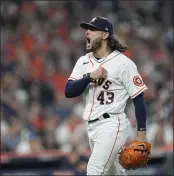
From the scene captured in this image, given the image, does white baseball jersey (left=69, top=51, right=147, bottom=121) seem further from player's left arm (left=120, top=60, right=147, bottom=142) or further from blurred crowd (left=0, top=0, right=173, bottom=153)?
blurred crowd (left=0, top=0, right=173, bottom=153)

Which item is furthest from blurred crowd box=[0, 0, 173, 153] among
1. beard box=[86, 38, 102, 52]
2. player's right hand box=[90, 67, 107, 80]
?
player's right hand box=[90, 67, 107, 80]

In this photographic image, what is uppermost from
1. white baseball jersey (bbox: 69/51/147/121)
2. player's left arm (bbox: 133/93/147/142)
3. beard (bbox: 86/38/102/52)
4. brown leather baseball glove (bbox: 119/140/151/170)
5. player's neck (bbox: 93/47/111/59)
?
beard (bbox: 86/38/102/52)

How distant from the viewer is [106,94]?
236 inches

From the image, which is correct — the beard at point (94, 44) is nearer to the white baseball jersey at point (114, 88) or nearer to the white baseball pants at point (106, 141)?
the white baseball jersey at point (114, 88)

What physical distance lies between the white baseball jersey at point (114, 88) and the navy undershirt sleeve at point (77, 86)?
148mm

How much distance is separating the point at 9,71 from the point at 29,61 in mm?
1084

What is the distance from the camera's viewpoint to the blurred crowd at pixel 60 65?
33.5 feet

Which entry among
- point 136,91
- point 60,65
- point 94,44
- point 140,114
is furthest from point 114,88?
point 60,65

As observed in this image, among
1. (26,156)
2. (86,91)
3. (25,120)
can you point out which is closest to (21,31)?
(25,120)

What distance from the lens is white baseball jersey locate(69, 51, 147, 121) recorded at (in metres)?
5.95

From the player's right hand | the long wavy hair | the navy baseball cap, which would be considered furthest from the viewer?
the long wavy hair

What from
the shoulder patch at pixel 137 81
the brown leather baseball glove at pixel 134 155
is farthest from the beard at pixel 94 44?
the brown leather baseball glove at pixel 134 155

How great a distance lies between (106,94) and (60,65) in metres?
6.69

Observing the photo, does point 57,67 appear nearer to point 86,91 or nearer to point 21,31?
point 21,31
